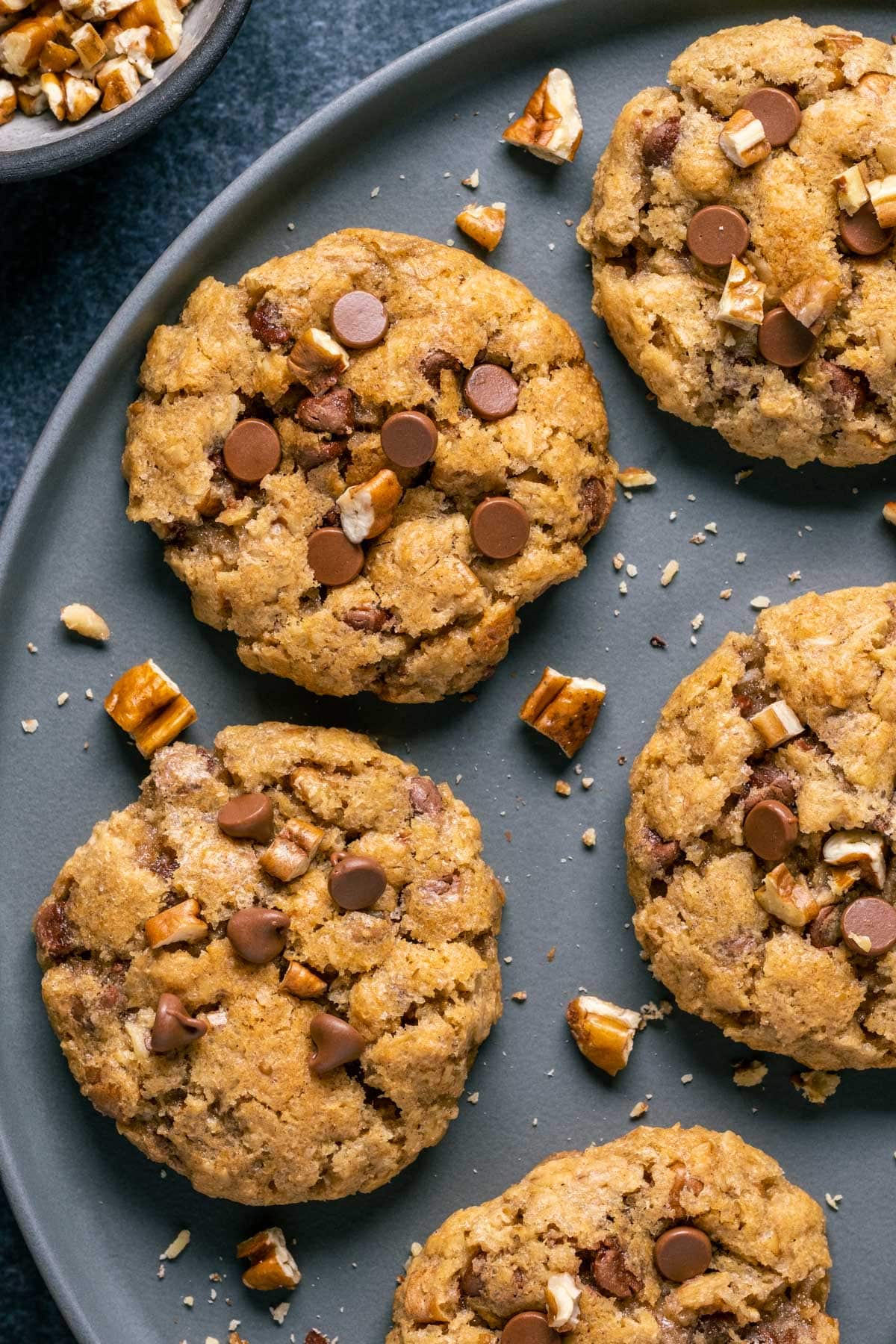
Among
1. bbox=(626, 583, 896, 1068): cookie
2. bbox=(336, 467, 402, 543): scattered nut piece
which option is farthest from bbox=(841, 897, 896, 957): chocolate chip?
bbox=(336, 467, 402, 543): scattered nut piece

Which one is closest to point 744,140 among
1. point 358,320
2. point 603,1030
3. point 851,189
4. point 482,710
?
point 851,189

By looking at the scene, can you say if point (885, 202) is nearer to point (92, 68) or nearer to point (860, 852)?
point (860, 852)

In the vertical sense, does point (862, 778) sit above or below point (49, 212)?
below

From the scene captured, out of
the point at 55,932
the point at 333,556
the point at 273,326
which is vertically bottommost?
the point at 55,932

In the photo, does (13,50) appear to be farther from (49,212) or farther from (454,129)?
(454,129)

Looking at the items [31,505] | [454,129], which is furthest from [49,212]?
[454,129]

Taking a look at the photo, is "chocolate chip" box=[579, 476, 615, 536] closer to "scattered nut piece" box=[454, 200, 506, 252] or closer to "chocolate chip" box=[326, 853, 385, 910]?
"scattered nut piece" box=[454, 200, 506, 252]

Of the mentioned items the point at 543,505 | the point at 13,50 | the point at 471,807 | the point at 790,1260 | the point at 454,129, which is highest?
the point at 13,50
